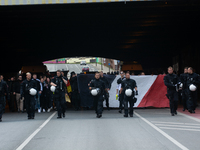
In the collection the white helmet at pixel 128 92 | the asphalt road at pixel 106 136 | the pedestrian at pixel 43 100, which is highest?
the white helmet at pixel 128 92

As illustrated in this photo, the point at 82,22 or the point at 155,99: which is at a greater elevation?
the point at 82,22

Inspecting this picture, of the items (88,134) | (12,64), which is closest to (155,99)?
(88,134)

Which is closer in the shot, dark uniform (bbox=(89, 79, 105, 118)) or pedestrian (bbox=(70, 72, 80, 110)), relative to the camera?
dark uniform (bbox=(89, 79, 105, 118))

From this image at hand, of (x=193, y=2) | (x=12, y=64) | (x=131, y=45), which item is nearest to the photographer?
(x=193, y=2)

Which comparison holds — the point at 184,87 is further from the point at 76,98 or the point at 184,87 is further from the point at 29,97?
the point at 29,97

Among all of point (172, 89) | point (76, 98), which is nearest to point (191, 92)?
point (172, 89)

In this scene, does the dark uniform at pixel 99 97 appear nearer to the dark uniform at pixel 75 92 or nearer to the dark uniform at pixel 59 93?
the dark uniform at pixel 59 93

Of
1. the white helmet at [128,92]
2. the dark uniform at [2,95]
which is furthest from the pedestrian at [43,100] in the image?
the white helmet at [128,92]

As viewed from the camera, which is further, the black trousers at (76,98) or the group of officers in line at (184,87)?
the black trousers at (76,98)

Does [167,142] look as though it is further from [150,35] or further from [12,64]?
[12,64]

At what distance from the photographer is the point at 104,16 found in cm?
2327

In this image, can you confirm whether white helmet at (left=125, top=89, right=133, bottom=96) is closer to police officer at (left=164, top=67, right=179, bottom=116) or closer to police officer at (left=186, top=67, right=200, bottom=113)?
police officer at (left=164, top=67, right=179, bottom=116)

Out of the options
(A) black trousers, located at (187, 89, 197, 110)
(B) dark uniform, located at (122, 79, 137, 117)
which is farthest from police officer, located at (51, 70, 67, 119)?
(A) black trousers, located at (187, 89, 197, 110)

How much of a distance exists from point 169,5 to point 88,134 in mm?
11812
